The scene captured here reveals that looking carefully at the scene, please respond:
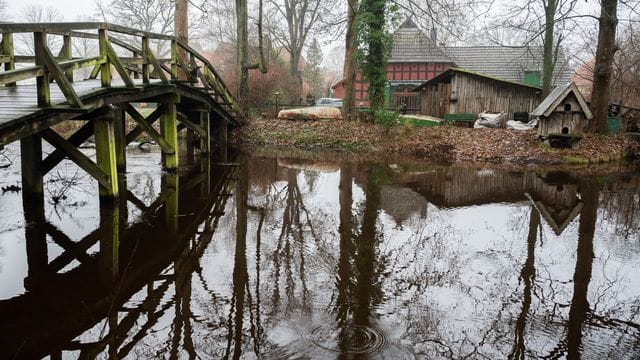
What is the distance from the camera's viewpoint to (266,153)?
1930cm

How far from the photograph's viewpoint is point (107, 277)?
6.03 meters

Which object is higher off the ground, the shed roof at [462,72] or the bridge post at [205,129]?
the shed roof at [462,72]

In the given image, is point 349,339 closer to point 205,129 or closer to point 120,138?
point 120,138

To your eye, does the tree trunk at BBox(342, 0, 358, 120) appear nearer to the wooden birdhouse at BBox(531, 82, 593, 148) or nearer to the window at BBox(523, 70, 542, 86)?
the wooden birdhouse at BBox(531, 82, 593, 148)

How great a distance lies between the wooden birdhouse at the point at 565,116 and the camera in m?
17.8

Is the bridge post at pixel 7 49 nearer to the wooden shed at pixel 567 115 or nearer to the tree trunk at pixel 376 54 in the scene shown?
the tree trunk at pixel 376 54

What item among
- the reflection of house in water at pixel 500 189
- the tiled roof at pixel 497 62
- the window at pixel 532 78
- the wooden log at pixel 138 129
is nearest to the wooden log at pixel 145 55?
the wooden log at pixel 138 129

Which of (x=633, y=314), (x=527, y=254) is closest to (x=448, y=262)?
(x=527, y=254)

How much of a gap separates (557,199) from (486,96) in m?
15.0

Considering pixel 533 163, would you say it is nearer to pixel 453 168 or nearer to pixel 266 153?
pixel 453 168

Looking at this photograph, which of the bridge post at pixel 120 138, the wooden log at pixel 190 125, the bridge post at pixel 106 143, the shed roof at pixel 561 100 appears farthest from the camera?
the shed roof at pixel 561 100

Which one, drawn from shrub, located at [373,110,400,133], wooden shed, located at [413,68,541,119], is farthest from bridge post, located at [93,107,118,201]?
wooden shed, located at [413,68,541,119]

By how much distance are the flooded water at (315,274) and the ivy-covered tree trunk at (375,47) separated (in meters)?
11.2

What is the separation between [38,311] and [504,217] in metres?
7.69
